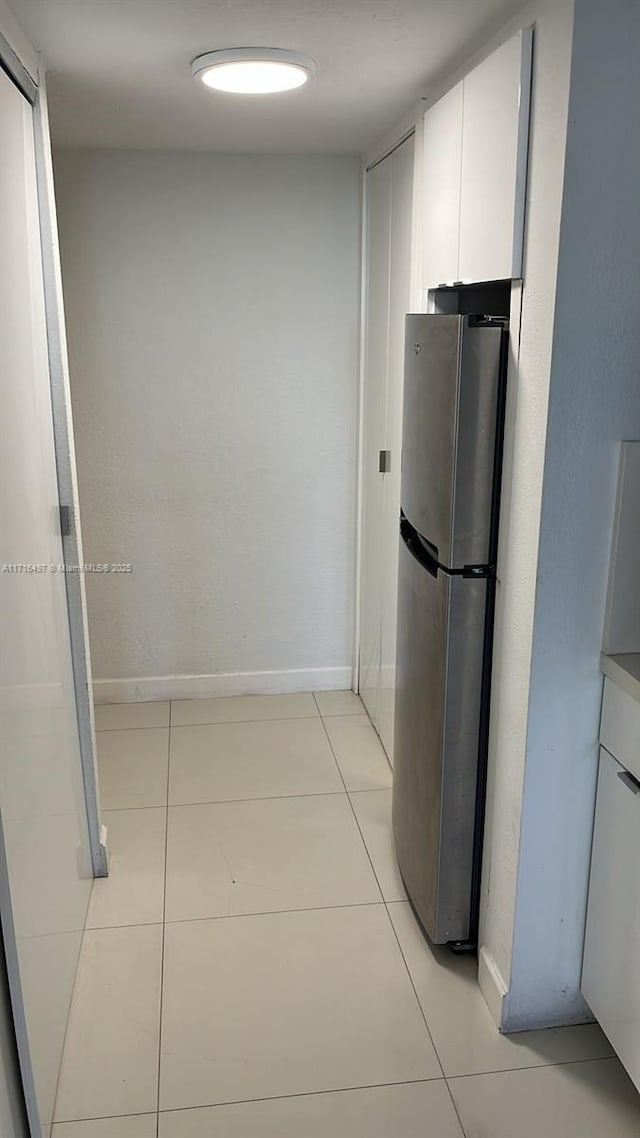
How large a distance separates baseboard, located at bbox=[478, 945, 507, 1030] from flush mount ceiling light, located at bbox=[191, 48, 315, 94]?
2.12m

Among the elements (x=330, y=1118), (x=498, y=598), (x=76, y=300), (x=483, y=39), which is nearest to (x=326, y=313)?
(x=76, y=300)

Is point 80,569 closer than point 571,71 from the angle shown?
No

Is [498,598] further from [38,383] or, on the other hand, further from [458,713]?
[38,383]

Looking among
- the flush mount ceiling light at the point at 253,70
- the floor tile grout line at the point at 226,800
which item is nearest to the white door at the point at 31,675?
the flush mount ceiling light at the point at 253,70

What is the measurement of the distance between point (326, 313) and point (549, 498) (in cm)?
196

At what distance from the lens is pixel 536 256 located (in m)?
1.71

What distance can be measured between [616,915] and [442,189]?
173 centimetres

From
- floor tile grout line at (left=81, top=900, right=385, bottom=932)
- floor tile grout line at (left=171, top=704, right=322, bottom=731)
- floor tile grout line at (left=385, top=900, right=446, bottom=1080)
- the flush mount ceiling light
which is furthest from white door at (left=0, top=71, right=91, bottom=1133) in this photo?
floor tile grout line at (left=171, top=704, right=322, bottom=731)

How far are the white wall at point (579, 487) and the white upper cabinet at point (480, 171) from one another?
0.59 feet

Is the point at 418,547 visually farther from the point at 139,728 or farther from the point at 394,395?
the point at 139,728

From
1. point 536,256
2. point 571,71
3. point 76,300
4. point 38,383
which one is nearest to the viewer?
point 571,71

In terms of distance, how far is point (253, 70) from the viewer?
2.18 metres

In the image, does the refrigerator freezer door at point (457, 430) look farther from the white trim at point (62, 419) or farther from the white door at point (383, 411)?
the white trim at point (62, 419)

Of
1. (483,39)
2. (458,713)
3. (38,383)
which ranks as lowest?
(458,713)
